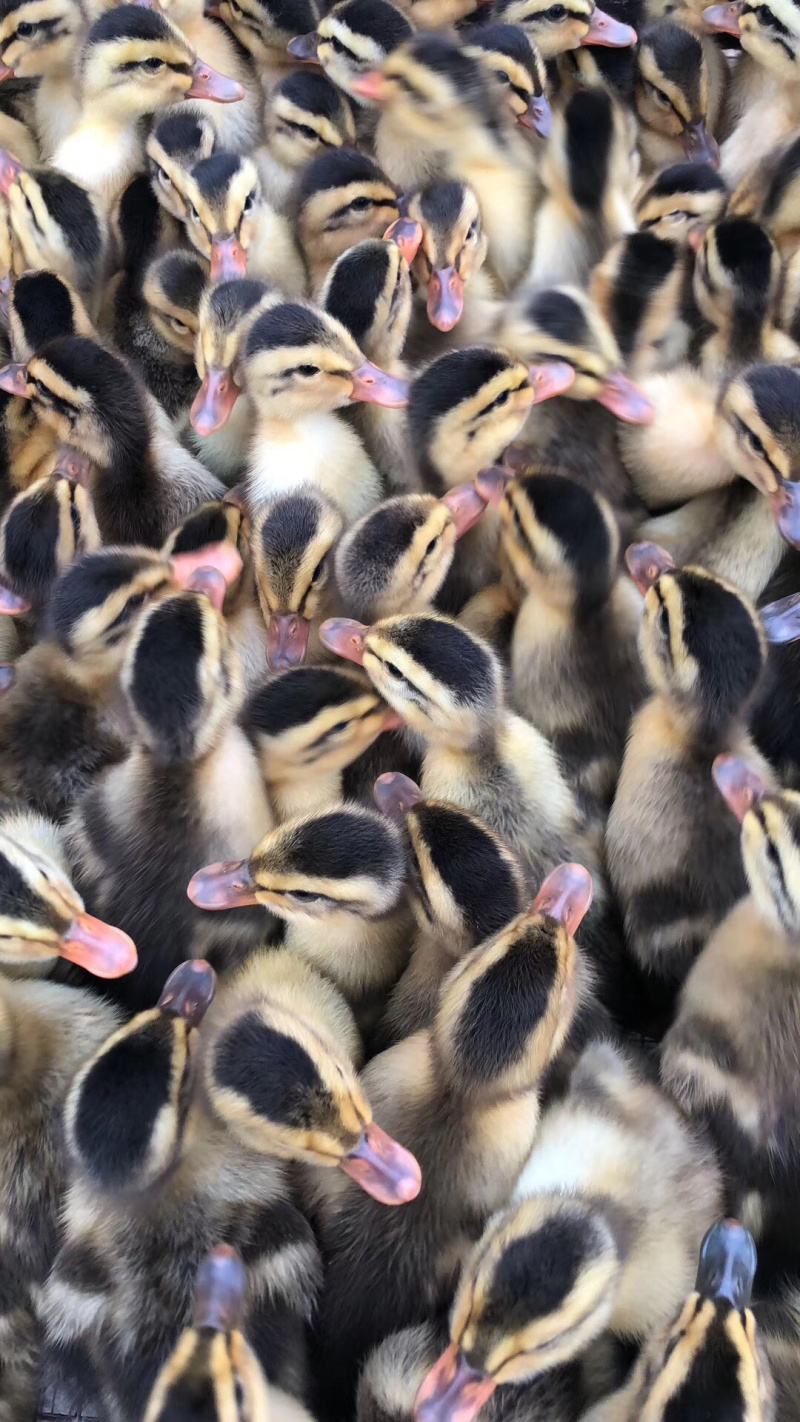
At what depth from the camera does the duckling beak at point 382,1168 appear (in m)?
1.19

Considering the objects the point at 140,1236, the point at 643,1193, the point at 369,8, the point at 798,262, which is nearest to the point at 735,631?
the point at 643,1193

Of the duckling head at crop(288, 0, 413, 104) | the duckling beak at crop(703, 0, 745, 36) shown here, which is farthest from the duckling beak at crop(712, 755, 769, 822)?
the duckling beak at crop(703, 0, 745, 36)

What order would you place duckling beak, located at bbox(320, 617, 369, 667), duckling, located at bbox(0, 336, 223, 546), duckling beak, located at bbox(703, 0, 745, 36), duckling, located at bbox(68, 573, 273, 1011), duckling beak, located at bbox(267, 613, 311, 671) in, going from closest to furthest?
1. duckling, located at bbox(68, 573, 273, 1011)
2. duckling beak, located at bbox(320, 617, 369, 667)
3. duckling beak, located at bbox(267, 613, 311, 671)
4. duckling, located at bbox(0, 336, 223, 546)
5. duckling beak, located at bbox(703, 0, 745, 36)

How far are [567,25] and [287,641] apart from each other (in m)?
1.40

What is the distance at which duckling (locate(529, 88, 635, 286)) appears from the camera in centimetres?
201

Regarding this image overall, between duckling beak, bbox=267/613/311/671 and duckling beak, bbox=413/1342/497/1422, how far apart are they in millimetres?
888

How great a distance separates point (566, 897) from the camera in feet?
4.29

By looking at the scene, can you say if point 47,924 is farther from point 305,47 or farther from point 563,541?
point 305,47

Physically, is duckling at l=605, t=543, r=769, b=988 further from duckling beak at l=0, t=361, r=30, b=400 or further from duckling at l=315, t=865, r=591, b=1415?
duckling beak at l=0, t=361, r=30, b=400

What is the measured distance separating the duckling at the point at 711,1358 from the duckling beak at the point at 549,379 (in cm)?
114

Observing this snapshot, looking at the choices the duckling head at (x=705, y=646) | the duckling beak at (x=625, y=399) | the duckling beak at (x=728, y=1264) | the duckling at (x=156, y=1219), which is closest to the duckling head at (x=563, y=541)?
the duckling head at (x=705, y=646)

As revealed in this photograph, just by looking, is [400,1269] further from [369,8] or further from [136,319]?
[369,8]

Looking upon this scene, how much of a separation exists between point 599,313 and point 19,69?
1.30m

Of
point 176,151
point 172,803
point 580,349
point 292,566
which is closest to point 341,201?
point 176,151
